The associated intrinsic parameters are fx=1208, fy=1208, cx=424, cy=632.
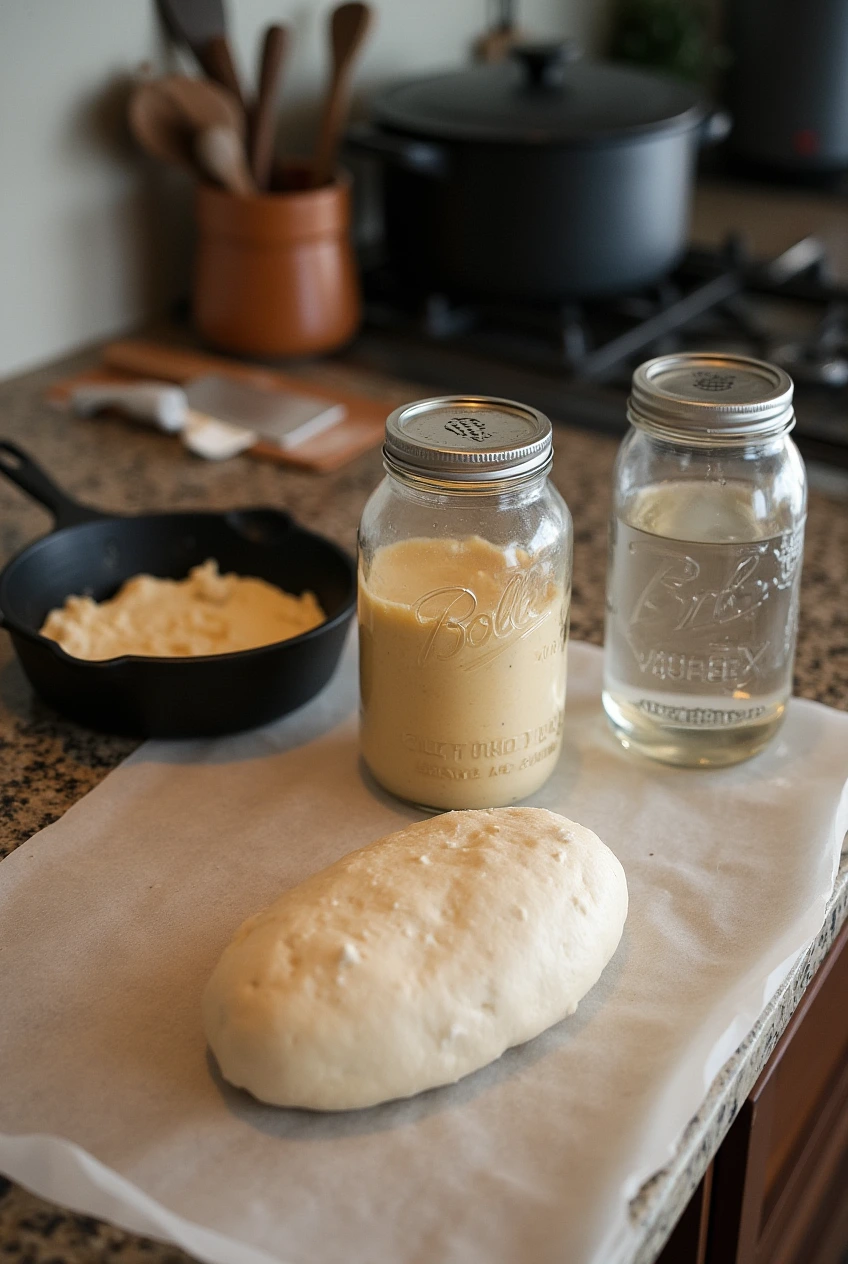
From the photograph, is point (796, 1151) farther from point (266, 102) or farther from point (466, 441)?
point (266, 102)

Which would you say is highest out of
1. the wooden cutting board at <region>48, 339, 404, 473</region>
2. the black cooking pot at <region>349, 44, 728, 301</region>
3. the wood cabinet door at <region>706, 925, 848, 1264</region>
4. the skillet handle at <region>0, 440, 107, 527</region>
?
the black cooking pot at <region>349, 44, 728, 301</region>

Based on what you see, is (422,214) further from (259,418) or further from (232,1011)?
(232,1011)

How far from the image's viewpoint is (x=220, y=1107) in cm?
55

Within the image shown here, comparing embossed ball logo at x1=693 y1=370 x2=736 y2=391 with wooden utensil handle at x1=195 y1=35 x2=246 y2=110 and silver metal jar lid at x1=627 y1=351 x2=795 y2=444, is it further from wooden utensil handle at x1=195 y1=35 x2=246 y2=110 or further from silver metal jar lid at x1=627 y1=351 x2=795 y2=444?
wooden utensil handle at x1=195 y1=35 x2=246 y2=110

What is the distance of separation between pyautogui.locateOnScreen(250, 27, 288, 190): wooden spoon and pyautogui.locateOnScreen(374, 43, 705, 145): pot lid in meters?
0.12

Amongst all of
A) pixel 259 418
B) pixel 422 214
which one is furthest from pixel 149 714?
pixel 422 214

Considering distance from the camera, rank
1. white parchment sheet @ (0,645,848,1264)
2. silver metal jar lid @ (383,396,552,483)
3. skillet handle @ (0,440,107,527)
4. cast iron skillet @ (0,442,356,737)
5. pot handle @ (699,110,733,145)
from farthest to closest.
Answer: pot handle @ (699,110,733,145)
skillet handle @ (0,440,107,527)
cast iron skillet @ (0,442,356,737)
silver metal jar lid @ (383,396,552,483)
white parchment sheet @ (0,645,848,1264)

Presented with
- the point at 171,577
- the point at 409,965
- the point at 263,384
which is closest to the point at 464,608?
the point at 409,965

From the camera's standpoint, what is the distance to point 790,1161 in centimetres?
90

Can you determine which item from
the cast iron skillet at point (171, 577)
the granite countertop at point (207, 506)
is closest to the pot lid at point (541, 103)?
the granite countertop at point (207, 506)

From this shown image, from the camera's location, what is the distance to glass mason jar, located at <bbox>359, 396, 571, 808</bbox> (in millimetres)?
664

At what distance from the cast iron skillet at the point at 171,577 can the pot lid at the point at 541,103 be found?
605mm

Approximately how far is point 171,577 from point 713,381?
0.43 meters

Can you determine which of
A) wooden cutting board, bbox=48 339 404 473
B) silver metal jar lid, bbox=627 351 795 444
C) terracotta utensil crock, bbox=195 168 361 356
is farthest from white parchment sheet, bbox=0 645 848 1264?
terracotta utensil crock, bbox=195 168 361 356
